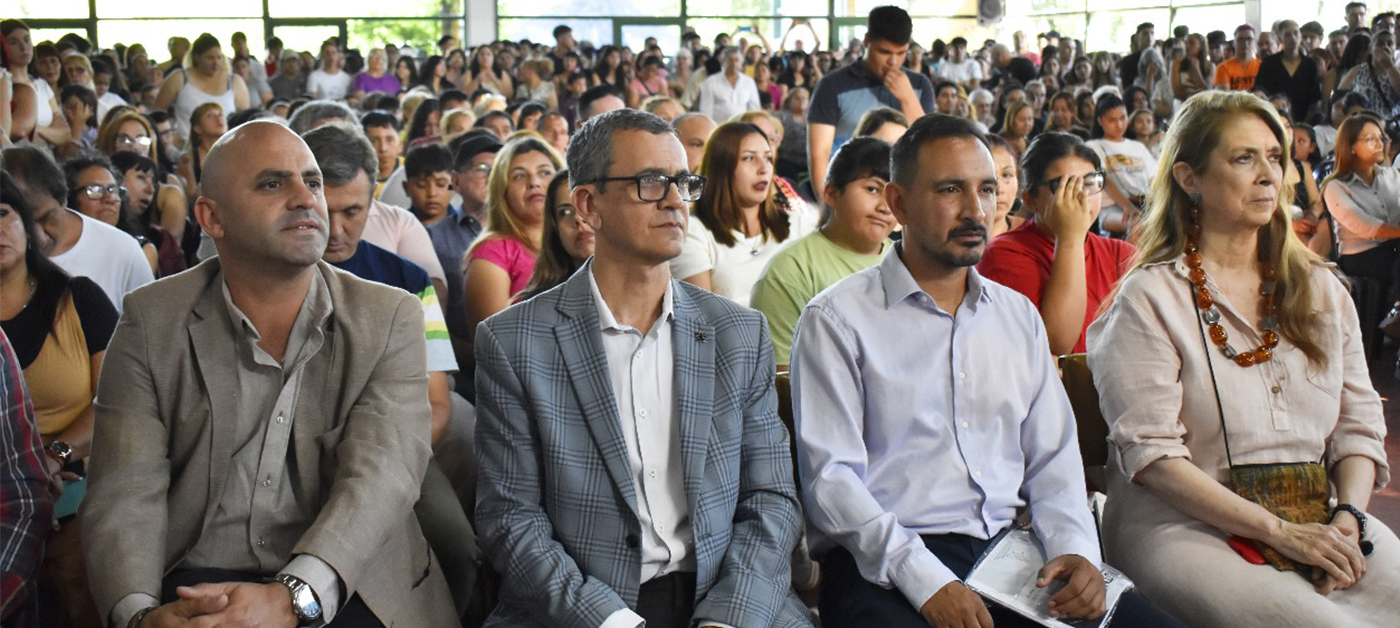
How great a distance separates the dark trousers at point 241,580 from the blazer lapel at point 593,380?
0.48 m

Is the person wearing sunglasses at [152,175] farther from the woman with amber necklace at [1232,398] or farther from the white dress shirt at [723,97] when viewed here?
the white dress shirt at [723,97]

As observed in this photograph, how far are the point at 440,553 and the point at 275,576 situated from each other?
1.63 ft

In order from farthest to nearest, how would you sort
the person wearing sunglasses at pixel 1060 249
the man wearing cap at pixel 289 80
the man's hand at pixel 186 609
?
the man wearing cap at pixel 289 80
the person wearing sunglasses at pixel 1060 249
the man's hand at pixel 186 609

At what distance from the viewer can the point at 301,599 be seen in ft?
6.60

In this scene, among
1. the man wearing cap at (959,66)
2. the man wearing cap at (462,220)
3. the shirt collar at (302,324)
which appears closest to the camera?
the shirt collar at (302,324)

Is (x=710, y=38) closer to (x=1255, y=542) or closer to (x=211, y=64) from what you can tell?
(x=211, y=64)

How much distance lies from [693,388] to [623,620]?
0.41m

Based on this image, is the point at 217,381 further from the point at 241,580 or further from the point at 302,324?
the point at 241,580

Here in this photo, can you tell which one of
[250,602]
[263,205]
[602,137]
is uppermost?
[602,137]

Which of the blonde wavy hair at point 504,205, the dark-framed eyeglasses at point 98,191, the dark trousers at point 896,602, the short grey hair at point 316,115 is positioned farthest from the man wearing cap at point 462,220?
the dark trousers at point 896,602

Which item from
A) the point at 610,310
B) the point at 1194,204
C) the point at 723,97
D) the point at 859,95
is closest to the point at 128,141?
the point at 859,95

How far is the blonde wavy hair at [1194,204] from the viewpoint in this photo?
2512 mm

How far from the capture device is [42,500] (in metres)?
2.26

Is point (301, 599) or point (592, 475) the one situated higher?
point (592, 475)
